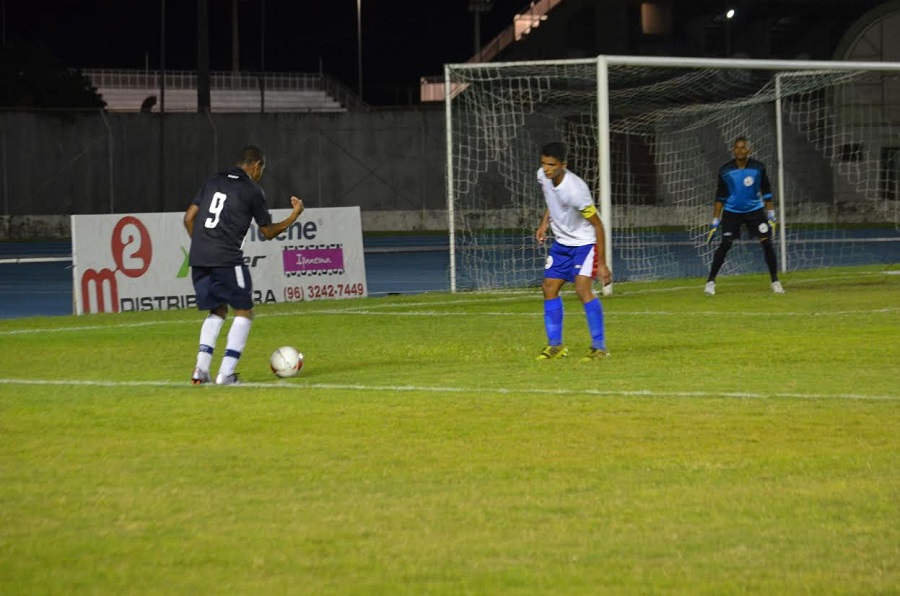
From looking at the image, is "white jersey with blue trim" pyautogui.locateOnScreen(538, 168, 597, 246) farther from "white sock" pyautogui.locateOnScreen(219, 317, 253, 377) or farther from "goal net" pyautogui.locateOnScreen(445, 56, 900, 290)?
"goal net" pyautogui.locateOnScreen(445, 56, 900, 290)

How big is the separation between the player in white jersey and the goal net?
21.4 ft

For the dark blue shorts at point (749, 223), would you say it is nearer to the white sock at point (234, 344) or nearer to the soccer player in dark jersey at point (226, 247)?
the soccer player in dark jersey at point (226, 247)

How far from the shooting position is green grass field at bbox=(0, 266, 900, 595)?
576cm

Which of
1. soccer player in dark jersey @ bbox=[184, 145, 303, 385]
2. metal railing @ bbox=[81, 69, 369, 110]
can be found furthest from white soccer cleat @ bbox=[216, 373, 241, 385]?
metal railing @ bbox=[81, 69, 369, 110]

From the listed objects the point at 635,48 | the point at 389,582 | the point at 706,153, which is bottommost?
the point at 389,582

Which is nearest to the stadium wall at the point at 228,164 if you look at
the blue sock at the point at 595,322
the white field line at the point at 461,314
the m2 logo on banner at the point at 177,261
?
the m2 logo on banner at the point at 177,261

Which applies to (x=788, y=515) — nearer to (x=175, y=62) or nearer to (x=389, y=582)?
(x=389, y=582)

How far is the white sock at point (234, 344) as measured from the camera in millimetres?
11398

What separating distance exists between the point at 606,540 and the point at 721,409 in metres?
3.79

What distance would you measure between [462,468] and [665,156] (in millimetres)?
28339

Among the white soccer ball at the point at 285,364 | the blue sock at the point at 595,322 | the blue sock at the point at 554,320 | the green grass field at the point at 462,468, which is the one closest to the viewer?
the green grass field at the point at 462,468

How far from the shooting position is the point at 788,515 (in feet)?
21.6

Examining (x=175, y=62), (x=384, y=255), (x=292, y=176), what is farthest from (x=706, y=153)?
(x=175, y=62)

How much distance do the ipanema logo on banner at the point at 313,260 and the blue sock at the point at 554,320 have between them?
860 centimetres
